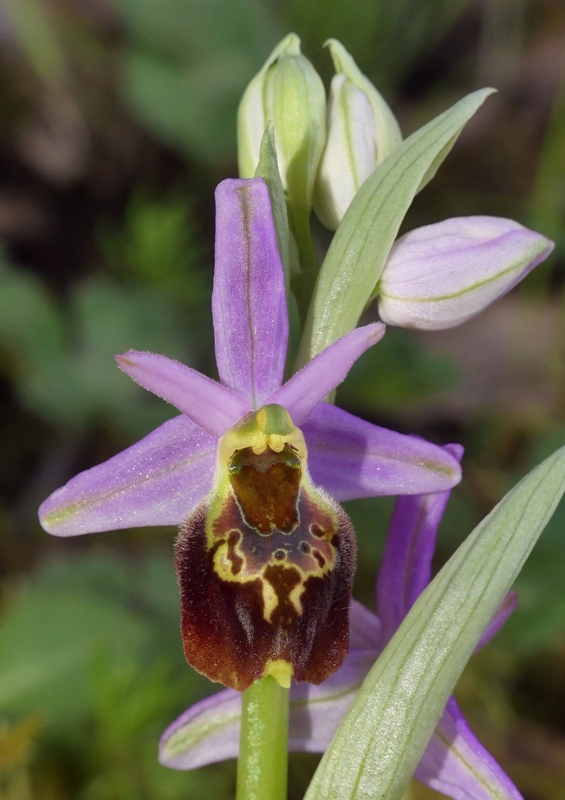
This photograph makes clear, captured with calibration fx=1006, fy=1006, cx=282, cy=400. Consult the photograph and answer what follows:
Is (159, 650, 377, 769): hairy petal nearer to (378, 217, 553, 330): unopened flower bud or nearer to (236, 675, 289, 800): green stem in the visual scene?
(236, 675, 289, 800): green stem

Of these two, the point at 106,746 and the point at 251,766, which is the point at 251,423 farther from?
the point at 106,746

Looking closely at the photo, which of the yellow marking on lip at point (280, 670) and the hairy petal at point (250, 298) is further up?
the hairy petal at point (250, 298)

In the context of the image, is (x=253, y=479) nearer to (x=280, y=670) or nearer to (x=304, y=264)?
(x=280, y=670)

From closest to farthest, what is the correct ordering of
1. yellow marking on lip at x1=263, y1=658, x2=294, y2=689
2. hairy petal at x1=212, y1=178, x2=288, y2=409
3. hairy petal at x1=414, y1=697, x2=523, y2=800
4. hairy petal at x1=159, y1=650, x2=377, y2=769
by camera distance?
yellow marking on lip at x1=263, y1=658, x2=294, y2=689, hairy petal at x1=212, y1=178, x2=288, y2=409, hairy petal at x1=414, y1=697, x2=523, y2=800, hairy petal at x1=159, y1=650, x2=377, y2=769

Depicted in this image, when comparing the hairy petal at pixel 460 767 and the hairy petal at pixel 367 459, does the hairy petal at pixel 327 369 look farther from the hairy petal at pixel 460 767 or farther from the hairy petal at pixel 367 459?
the hairy petal at pixel 460 767

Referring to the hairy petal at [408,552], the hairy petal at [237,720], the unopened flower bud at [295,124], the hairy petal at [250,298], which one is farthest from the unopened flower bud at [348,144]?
the hairy petal at [237,720]

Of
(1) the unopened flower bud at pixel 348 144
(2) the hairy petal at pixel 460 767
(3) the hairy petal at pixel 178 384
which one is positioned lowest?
(2) the hairy petal at pixel 460 767

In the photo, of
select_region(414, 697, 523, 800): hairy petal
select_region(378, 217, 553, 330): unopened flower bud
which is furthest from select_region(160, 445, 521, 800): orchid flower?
select_region(378, 217, 553, 330): unopened flower bud

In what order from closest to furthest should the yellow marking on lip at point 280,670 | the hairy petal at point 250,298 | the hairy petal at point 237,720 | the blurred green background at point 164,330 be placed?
the yellow marking on lip at point 280,670 → the hairy petal at point 250,298 → the hairy petal at point 237,720 → the blurred green background at point 164,330
